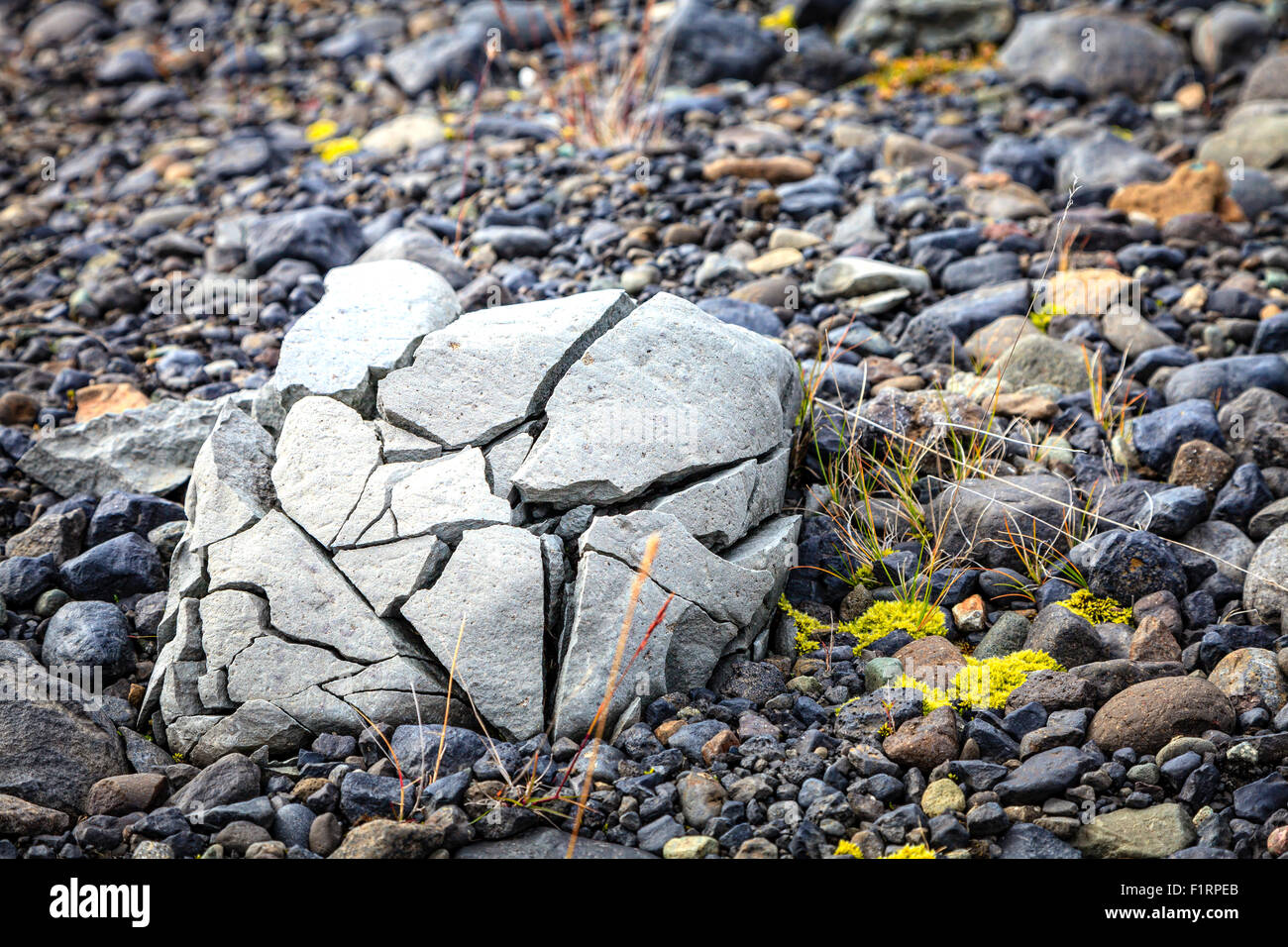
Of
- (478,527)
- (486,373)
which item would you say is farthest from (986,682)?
(486,373)

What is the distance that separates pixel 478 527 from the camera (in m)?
3.12

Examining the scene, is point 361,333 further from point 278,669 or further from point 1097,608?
point 1097,608

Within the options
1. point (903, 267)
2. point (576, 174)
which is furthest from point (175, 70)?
point (903, 267)

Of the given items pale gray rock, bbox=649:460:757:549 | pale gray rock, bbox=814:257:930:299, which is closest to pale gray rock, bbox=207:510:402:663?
pale gray rock, bbox=649:460:757:549

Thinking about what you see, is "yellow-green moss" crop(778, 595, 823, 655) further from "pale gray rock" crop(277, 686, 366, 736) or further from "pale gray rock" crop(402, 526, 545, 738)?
"pale gray rock" crop(277, 686, 366, 736)

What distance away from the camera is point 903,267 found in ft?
17.0

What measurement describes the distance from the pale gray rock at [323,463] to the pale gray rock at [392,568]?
129 mm

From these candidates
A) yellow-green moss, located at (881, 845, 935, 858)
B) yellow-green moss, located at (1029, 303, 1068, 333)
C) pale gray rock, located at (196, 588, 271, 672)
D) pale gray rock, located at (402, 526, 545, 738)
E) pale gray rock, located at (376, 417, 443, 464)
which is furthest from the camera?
yellow-green moss, located at (1029, 303, 1068, 333)

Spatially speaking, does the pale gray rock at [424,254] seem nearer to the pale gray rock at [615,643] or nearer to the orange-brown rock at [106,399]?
the orange-brown rock at [106,399]

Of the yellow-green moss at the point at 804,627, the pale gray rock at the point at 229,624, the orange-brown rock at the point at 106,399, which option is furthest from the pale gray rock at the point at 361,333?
the yellow-green moss at the point at 804,627

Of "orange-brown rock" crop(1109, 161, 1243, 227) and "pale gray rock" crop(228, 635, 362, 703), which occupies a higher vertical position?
"orange-brown rock" crop(1109, 161, 1243, 227)

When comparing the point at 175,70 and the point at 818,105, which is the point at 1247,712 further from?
the point at 175,70

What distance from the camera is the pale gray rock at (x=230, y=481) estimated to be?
323cm

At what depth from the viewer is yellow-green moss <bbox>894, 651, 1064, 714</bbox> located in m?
3.03
